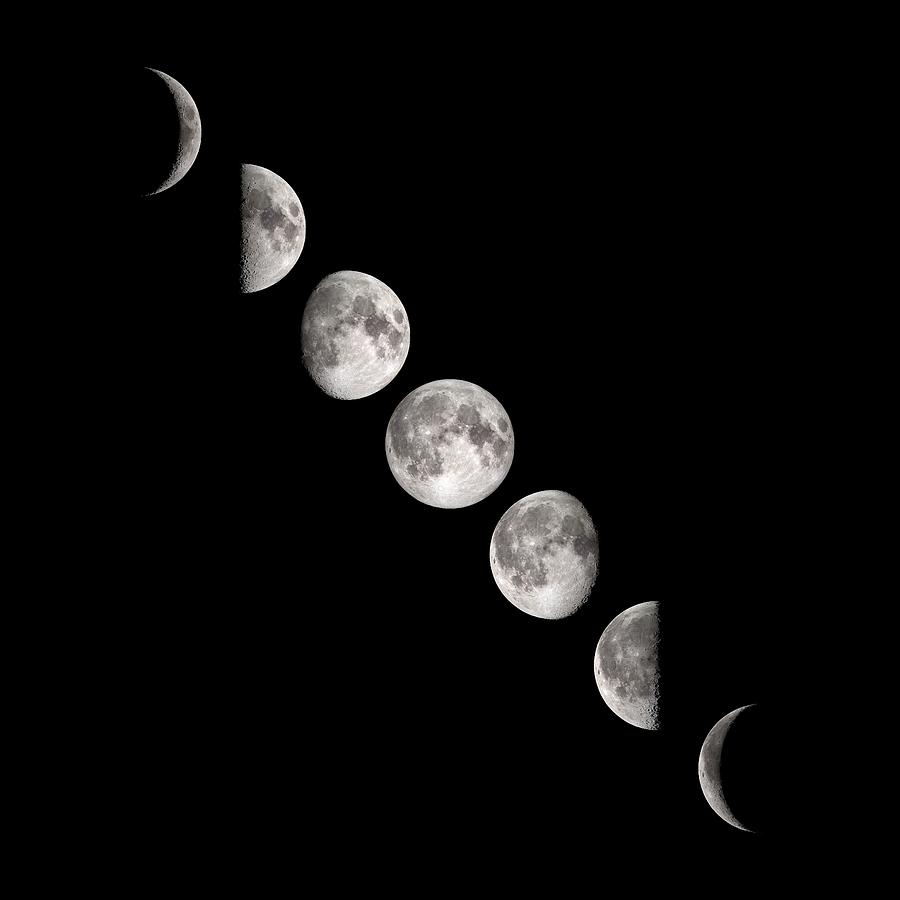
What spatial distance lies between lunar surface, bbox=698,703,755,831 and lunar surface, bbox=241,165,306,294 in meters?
3.85

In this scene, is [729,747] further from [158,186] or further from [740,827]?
[158,186]

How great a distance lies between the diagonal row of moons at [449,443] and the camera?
485 centimetres

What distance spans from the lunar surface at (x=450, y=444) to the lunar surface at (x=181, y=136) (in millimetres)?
2098

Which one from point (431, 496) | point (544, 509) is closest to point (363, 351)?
point (431, 496)

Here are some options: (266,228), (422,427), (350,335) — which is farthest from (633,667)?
(266,228)

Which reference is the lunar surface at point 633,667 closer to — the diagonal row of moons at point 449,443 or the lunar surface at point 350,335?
the diagonal row of moons at point 449,443

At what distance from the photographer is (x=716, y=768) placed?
4.68m

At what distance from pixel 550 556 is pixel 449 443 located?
2.94 ft

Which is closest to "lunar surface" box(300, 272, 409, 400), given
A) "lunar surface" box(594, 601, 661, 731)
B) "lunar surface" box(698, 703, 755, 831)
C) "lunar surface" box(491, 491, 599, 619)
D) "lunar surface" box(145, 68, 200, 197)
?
"lunar surface" box(145, 68, 200, 197)

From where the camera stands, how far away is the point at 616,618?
5.05 metres

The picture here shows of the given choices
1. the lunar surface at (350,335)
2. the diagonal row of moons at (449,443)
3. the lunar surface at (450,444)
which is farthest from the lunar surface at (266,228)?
the lunar surface at (450,444)

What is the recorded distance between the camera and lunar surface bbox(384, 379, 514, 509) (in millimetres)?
5062

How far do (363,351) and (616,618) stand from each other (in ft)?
7.37

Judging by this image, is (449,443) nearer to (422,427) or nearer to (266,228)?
(422,427)
